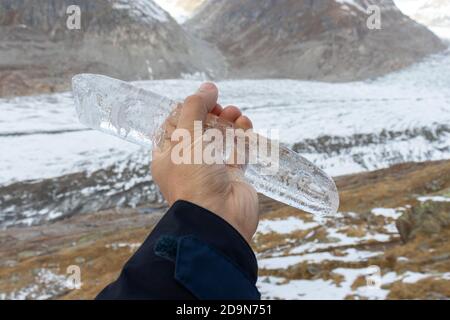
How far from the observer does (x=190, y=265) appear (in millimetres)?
1404

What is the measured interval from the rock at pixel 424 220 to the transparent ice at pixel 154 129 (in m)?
4.52

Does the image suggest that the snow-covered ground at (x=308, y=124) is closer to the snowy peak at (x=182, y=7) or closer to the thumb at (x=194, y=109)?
the thumb at (x=194, y=109)

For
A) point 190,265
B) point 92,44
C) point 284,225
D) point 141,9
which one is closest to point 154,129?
point 190,265

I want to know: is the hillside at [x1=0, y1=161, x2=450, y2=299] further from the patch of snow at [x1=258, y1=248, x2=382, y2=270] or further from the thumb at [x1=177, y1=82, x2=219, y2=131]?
the thumb at [x1=177, y1=82, x2=219, y2=131]

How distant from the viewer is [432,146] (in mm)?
13195

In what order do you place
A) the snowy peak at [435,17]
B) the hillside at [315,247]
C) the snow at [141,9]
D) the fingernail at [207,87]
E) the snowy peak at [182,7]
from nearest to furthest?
the fingernail at [207,87] < the hillside at [315,247] < the snow at [141,9] < the snowy peak at [435,17] < the snowy peak at [182,7]

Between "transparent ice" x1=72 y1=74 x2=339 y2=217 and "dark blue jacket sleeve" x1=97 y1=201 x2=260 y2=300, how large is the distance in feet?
2.33

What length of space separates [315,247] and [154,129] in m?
5.29

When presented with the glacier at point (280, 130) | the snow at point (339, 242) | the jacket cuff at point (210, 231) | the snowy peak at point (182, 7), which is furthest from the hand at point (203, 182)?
the snowy peak at point (182, 7)

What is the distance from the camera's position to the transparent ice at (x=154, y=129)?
8.14ft

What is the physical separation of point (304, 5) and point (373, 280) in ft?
89.1

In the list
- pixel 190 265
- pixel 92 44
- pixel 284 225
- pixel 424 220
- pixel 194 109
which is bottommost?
pixel 284 225

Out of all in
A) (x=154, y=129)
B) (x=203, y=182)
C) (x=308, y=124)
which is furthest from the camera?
(x=308, y=124)

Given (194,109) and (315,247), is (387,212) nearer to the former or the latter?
(315,247)
